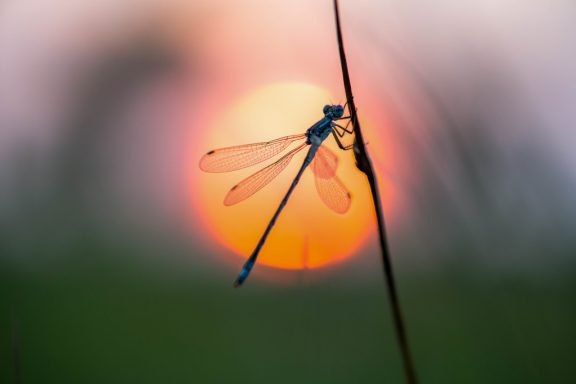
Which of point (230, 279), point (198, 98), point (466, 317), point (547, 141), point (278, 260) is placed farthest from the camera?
point (198, 98)

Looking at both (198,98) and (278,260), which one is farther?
(198,98)

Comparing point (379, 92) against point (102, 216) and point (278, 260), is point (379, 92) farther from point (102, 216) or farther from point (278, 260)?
point (102, 216)

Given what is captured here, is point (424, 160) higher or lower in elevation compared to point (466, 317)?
higher

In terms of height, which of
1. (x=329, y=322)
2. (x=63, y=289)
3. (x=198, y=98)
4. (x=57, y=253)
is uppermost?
(x=198, y=98)

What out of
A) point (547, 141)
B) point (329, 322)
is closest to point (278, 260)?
point (329, 322)

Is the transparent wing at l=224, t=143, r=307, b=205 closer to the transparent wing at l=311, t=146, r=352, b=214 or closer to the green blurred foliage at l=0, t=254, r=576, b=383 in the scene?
the transparent wing at l=311, t=146, r=352, b=214

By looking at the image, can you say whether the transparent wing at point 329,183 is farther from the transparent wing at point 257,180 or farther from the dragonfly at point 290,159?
the transparent wing at point 257,180

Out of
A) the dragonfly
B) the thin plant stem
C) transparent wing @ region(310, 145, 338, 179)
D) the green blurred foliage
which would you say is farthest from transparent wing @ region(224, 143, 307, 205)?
the thin plant stem

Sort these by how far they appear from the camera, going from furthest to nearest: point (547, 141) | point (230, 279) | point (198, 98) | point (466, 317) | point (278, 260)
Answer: point (198, 98) → point (230, 279) → point (278, 260) → point (466, 317) → point (547, 141)
